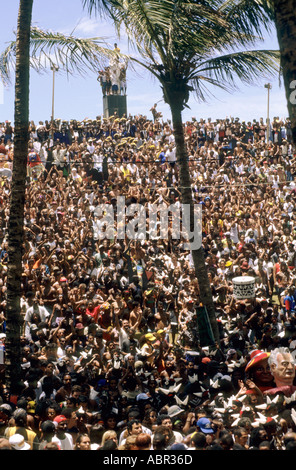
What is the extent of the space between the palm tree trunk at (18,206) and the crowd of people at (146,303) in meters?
0.47

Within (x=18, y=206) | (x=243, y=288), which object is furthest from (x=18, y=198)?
(x=243, y=288)

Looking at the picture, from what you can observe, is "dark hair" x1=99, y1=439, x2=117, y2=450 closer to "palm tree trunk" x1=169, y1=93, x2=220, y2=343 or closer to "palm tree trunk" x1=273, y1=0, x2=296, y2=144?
"palm tree trunk" x1=273, y1=0, x2=296, y2=144

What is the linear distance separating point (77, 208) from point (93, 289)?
629 cm

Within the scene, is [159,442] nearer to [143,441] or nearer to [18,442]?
[143,441]

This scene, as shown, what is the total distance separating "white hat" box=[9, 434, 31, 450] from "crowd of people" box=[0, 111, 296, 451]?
0.04 feet

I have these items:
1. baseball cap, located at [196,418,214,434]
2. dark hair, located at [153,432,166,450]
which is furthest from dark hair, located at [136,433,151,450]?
baseball cap, located at [196,418,214,434]

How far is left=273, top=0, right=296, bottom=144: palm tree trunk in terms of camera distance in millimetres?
7039

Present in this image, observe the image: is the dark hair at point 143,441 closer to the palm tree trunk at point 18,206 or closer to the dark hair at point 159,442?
the dark hair at point 159,442

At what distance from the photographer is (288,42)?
23.1ft

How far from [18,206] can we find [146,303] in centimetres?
542

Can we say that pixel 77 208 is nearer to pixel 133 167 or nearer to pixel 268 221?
pixel 133 167

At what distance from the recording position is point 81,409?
9.62 meters

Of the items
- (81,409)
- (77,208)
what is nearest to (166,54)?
(81,409)

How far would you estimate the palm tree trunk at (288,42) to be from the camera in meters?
7.04
